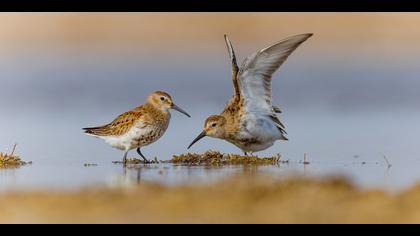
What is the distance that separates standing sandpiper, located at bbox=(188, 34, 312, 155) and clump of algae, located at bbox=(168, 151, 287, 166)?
0.28m

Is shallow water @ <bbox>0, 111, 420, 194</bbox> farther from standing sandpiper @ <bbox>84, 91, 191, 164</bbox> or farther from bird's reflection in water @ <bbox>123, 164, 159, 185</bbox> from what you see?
standing sandpiper @ <bbox>84, 91, 191, 164</bbox>

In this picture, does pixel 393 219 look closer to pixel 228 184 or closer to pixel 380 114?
pixel 228 184

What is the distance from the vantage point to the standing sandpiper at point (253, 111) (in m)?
10.8

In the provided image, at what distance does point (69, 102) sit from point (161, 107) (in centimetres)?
615

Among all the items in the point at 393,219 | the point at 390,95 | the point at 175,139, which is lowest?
the point at 393,219

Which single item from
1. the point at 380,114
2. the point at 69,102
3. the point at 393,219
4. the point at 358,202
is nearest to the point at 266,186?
the point at 358,202

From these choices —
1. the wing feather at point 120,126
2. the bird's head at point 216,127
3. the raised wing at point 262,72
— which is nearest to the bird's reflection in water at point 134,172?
the wing feather at point 120,126

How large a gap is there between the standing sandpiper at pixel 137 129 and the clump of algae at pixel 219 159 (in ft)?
1.52

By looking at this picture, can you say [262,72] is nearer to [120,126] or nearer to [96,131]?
[120,126]

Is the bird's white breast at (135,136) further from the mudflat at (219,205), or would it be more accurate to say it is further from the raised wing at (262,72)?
the mudflat at (219,205)

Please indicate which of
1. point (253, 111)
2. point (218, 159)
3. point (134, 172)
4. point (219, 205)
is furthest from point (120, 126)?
point (219, 205)

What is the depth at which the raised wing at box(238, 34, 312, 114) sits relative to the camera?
10.6 meters

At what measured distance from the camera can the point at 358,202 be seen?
23.5 feet

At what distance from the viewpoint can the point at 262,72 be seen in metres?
10.9
